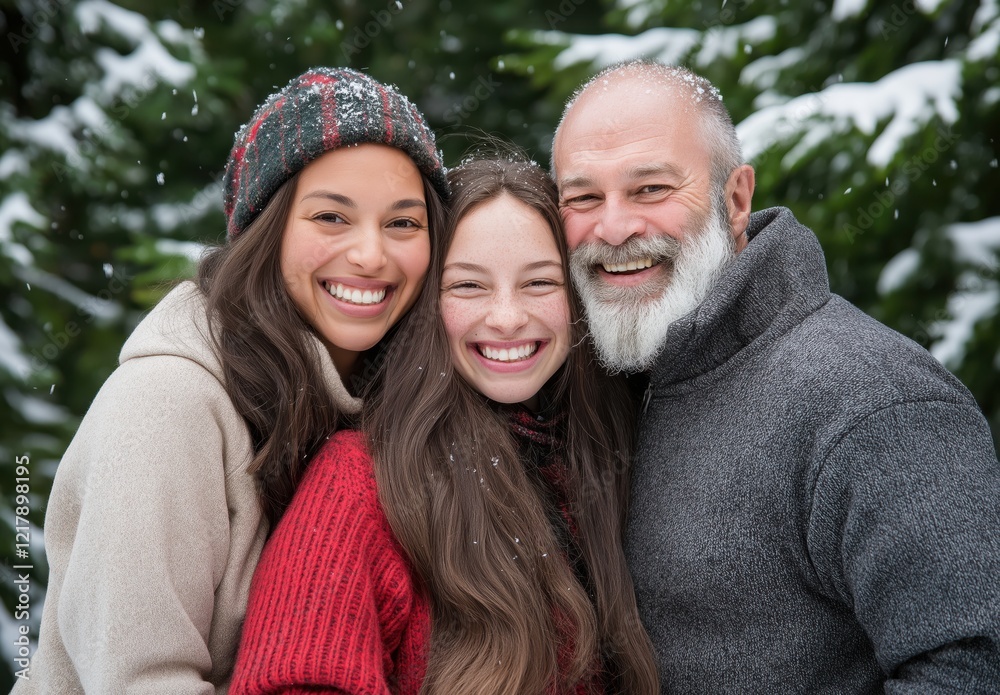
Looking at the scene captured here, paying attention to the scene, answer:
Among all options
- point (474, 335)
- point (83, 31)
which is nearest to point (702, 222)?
point (474, 335)

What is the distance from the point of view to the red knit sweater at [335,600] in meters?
2.24

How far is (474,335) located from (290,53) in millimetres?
3959

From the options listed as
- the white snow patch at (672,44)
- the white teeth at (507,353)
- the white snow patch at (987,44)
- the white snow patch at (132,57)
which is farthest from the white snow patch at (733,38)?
the white snow patch at (132,57)

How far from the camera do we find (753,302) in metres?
2.72

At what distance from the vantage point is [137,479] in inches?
93.5

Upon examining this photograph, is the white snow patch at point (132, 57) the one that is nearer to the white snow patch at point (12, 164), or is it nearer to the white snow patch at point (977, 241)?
the white snow patch at point (12, 164)

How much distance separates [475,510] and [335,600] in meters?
0.50

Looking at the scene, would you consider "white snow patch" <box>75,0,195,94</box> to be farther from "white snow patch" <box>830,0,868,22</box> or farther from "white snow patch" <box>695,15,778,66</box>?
"white snow patch" <box>830,0,868,22</box>

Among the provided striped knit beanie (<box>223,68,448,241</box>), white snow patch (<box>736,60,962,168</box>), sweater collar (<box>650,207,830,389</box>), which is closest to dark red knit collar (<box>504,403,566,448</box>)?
sweater collar (<box>650,207,830,389</box>)

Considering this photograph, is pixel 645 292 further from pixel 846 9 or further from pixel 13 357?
pixel 13 357

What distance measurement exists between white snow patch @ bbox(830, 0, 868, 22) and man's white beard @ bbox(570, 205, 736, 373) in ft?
5.63

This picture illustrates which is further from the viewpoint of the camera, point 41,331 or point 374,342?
point 41,331

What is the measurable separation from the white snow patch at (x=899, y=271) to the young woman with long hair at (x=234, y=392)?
2.07 m

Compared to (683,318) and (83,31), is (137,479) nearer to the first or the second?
(683,318)
